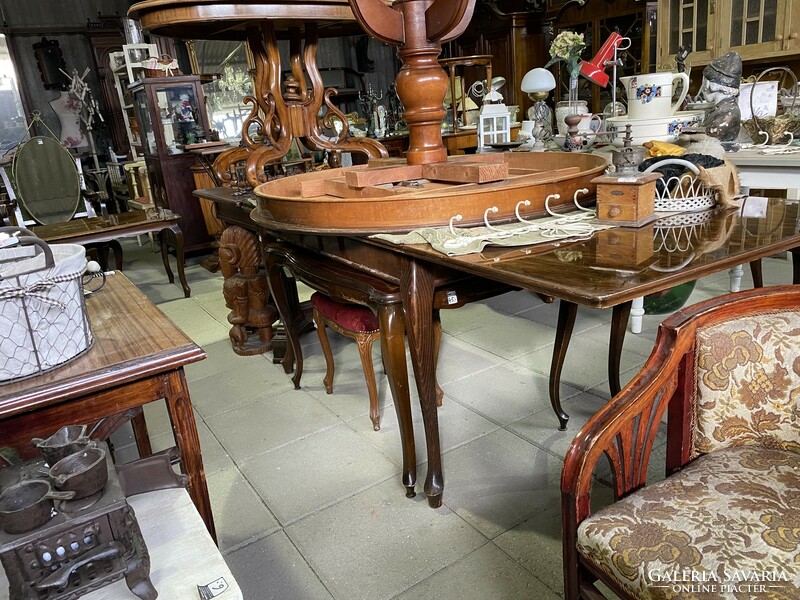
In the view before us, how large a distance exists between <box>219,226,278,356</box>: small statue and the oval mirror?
3.33 m

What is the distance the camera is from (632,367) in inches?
100

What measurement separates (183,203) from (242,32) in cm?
303

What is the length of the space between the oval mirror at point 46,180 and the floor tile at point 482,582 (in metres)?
5.22

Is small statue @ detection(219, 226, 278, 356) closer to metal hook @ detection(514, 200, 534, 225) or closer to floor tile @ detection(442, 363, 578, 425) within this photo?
floor tile @ detection(442, 363, 578, 425)

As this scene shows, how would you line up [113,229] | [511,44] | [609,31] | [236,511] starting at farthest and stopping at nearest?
[511,44] → [609,31] → [113,229] → [236,511]

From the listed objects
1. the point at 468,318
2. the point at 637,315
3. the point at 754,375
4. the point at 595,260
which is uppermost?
the point at 595,260

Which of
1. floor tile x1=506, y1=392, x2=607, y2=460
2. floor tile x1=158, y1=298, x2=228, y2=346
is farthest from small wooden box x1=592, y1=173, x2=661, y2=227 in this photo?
floor tile x1=158, y1=298, x2=228, y2=346

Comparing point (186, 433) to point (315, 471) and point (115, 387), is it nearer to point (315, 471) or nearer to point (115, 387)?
point (115, 387)

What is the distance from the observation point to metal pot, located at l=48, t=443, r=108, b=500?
879 millimetres

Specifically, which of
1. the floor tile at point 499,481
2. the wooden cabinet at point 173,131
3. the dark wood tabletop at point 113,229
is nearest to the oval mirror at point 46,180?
the wooden cabinet at point 173,131

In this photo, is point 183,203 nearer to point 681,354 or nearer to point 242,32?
A: point 242,32

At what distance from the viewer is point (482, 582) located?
1.46 m

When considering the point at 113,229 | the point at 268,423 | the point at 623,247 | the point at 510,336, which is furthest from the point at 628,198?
the point at 113,229

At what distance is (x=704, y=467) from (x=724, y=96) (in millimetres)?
2455
